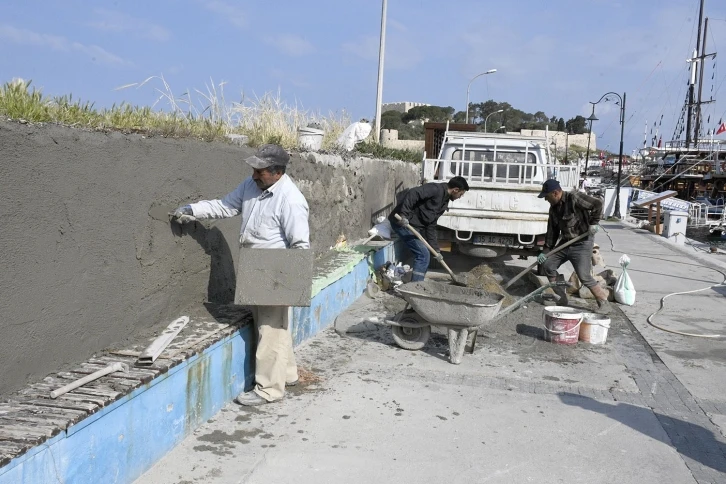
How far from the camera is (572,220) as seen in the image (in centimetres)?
795

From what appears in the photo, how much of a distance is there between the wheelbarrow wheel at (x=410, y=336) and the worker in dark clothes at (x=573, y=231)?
7.11 ft

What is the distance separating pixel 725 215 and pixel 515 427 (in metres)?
27.1

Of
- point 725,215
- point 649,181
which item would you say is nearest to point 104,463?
point 725,215

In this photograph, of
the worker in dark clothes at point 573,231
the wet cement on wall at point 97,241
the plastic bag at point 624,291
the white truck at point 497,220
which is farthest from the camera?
the white truck at point 497,220

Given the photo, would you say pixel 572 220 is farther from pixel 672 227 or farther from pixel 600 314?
pixel 672 227

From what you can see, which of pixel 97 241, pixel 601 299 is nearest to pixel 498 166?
pixel 601 299

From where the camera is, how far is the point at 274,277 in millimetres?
4566

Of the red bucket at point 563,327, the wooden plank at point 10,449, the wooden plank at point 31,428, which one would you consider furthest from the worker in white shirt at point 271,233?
the red bucket at point 563,327

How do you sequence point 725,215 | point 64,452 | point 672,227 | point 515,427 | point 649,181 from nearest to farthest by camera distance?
point 64,452
point 515,427
point 672,227
point 725,215
point 649,181

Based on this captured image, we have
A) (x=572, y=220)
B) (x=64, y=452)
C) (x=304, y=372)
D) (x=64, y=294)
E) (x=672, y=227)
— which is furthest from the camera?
(x=672, y=227)

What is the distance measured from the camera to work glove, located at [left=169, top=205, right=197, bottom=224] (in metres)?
4.50

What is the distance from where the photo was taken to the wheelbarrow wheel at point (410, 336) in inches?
248

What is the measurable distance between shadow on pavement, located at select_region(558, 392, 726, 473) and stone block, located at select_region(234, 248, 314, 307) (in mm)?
2253

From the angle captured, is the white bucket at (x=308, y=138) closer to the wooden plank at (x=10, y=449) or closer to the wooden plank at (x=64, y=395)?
the wooden plank at (x=64, y=395)
